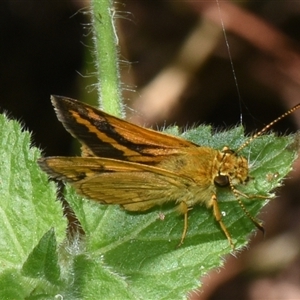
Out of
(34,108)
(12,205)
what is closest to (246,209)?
(12,205)

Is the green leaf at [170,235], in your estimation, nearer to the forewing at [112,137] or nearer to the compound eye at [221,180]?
the compound eye at [221,180]

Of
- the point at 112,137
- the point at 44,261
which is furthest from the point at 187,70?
the point at 44,261

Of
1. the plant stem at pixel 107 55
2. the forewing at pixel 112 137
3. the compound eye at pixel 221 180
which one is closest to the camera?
the forewing at pixel 112 137

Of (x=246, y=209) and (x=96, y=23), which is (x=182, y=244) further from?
(x=96, y=23)

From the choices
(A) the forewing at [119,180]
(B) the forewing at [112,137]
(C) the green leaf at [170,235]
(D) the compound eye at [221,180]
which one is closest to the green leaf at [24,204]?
(C) the green leaf at [170,235]

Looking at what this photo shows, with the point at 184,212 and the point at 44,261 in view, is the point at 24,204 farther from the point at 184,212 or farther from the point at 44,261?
the point at 184,212

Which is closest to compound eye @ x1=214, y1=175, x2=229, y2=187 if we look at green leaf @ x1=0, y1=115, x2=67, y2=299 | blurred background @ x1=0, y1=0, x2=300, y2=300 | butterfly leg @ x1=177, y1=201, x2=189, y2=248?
butterfly leg @ x1=177, y1=201, x2=189, y2=248

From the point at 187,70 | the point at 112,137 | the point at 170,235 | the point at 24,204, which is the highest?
the point at 187,70

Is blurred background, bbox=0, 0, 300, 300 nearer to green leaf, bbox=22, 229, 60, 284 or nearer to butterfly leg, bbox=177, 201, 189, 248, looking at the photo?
butterfly leg, bbox=177, 201, 189, 248
